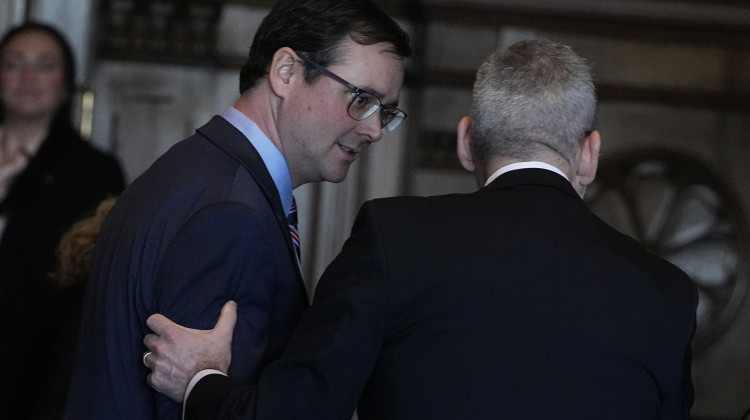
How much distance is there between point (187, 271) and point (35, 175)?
2321mm

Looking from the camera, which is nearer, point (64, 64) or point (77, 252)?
point (77, 252)

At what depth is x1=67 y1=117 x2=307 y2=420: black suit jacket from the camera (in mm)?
1951

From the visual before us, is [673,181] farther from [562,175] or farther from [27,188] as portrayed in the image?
[562,175]

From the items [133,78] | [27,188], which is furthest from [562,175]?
[133,78]

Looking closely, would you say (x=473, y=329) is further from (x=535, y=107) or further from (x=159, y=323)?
(x=159, y=323)

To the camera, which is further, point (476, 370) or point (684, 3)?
point (684, 3)

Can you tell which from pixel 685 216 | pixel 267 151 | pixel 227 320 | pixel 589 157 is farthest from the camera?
pixel 685 216

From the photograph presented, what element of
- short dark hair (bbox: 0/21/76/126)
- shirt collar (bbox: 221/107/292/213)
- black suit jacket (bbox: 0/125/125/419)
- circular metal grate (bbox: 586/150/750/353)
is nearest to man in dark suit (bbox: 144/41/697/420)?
shirt collar (bbox: 221/107/292/213)

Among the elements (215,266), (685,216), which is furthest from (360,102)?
(685,216)

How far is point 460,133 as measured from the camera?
217 centimetres

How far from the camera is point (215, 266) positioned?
1.94 meters

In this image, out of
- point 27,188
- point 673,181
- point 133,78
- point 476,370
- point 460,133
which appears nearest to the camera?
point 476,370

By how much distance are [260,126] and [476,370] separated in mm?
649

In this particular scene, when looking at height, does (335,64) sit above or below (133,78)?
above
